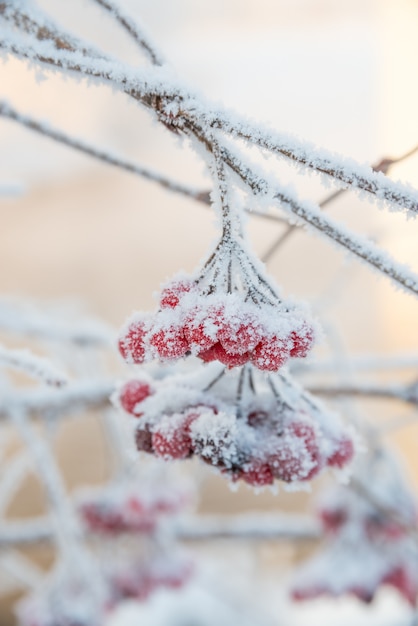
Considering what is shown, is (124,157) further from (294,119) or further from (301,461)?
(294,119)

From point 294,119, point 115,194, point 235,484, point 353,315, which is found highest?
point 115,194

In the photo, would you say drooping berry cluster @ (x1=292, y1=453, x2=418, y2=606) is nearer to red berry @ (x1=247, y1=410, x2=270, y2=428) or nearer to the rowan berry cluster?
the rowan berry cluster

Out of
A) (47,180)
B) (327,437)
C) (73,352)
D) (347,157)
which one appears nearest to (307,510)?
(73,352)

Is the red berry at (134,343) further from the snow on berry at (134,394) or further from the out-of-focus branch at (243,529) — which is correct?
the out-of-focus branch at (243,529)

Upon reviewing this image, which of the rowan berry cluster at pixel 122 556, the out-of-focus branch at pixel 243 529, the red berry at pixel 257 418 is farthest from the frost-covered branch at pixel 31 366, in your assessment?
the out-of-focus branch at pixel 243 529

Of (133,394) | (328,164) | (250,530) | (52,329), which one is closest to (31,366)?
(133,394)
